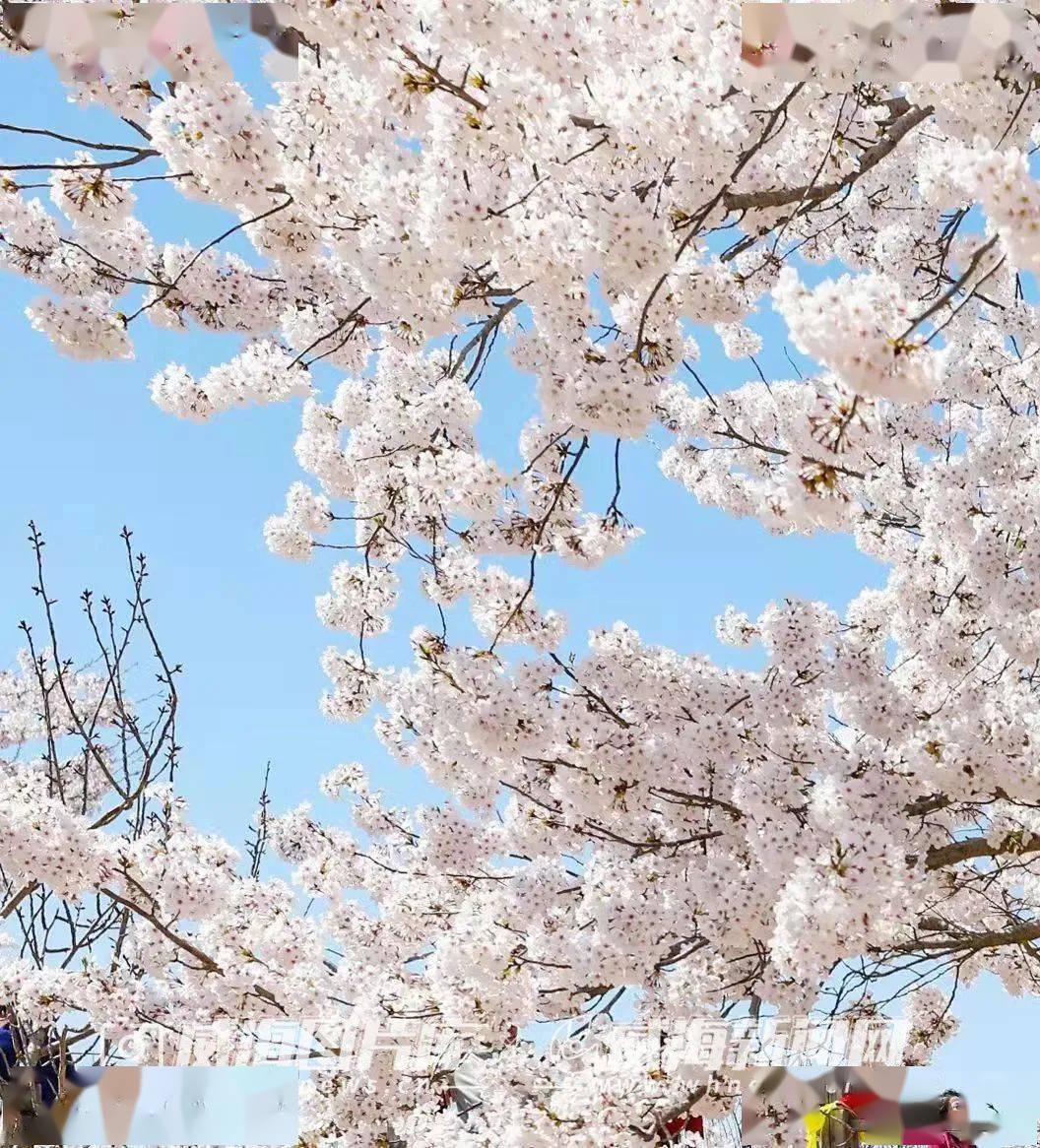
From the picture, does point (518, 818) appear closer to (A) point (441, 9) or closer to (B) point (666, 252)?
(B) point (666, 252)

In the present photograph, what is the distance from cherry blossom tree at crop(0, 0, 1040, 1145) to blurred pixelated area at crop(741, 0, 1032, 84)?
7cm

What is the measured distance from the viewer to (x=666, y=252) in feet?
11.8

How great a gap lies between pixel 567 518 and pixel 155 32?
269cm

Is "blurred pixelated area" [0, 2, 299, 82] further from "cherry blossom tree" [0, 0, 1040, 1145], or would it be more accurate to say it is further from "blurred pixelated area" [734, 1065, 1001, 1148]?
"blurred pixelated area" [734, 1065, 1001, 1148]

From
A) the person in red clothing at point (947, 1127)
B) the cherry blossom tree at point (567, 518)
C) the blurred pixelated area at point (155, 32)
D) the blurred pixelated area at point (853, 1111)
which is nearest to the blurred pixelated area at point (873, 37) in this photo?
the cherry blossom tree at point (567, 518)

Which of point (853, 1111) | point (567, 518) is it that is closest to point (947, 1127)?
point (853, 1111)

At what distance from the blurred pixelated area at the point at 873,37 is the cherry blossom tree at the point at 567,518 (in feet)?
0.24

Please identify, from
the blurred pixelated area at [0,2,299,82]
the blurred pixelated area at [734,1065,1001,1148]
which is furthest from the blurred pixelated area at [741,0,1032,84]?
the blurred pixelated area at [734,1065,1001,1148]

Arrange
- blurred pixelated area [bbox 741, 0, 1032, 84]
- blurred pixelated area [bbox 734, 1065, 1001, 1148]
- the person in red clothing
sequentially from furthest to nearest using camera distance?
the person in red clothing
blurred pixelated area [bbox 734, 1065, 1001, 1148]
blurred pixelated area [bbox 741, 0, 1032, 84]

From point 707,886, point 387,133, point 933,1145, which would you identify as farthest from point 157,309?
point 933,1145

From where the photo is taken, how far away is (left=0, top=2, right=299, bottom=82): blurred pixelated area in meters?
3.62

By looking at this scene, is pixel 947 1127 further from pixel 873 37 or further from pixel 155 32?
pixel 155 32

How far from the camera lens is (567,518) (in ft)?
18.3

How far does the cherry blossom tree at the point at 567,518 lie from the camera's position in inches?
137
